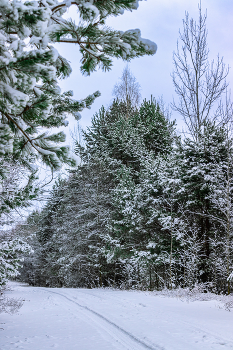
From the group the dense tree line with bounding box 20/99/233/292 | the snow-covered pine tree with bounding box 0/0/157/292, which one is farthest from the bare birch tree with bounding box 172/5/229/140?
the snow-covered pine tree with bounding box 0/0/157/292

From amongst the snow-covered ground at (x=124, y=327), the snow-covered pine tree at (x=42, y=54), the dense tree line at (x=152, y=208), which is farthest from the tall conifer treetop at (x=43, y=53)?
the dense tree line at (x=152, y=208)

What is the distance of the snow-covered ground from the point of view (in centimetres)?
529

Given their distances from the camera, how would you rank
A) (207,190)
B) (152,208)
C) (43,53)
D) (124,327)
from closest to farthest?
(43,53) < (124,327) < (207,190) < (152,208)

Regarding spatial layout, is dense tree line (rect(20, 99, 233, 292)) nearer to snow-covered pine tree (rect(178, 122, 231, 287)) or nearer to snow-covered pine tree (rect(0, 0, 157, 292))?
snow-covered pine tree (rect(178, 122, 231, 287))

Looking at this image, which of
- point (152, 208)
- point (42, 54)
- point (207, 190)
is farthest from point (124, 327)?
point (152, 208)

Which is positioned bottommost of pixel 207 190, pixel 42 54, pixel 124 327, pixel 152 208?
pixel 124 327

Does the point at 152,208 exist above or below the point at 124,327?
above

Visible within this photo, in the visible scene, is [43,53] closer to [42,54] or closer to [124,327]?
[42,54]

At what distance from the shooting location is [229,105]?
559 inches

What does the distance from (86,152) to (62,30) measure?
19.9 m

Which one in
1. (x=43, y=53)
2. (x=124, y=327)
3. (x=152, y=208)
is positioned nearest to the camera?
(x=43, y=53)

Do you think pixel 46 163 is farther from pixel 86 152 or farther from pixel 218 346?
pixel 86 152

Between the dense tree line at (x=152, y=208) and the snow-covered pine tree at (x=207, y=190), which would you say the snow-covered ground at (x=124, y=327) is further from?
the snow-covered pine tree at (x=207, y=190)

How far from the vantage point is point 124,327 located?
255 inches
